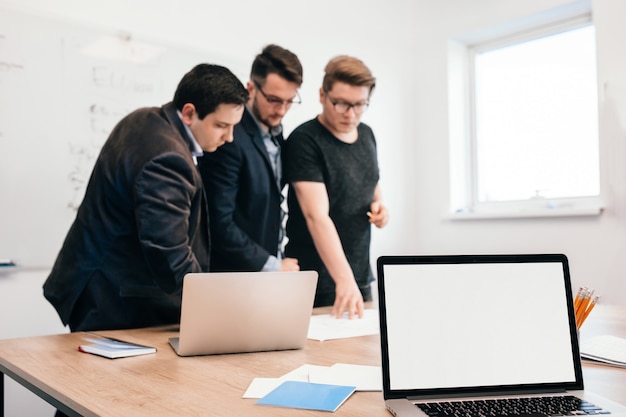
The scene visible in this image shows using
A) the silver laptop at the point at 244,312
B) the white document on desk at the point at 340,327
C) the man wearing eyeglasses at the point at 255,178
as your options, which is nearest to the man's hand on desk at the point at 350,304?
the white document on desk at the point at 340,327

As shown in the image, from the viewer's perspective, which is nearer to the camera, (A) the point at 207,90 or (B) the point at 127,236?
(B) the point at 127,236

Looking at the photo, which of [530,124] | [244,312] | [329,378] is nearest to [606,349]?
[329,378]

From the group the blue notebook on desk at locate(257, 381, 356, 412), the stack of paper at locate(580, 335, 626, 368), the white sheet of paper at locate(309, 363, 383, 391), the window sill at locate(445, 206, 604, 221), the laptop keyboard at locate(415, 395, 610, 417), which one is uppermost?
the window sill at locate(445, 206, 604, 221)

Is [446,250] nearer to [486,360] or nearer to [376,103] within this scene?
[376,103]

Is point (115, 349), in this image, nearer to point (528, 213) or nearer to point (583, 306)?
point (583, 306)

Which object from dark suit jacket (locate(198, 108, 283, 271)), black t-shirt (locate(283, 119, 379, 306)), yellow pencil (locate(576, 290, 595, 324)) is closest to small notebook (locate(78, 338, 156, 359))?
dark suit jacket (locate(198, 108, 283, 271))

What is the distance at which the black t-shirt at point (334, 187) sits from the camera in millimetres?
2260

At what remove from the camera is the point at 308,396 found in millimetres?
896

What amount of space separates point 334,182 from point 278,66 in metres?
0.49

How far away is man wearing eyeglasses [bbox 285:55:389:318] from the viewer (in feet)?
7.30

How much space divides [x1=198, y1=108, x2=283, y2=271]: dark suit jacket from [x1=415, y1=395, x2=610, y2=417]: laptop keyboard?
1257mm

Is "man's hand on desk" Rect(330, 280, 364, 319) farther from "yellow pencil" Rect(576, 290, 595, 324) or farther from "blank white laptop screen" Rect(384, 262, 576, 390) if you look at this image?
"blank white laptop screen" Rect(384, 262, 576, 390)

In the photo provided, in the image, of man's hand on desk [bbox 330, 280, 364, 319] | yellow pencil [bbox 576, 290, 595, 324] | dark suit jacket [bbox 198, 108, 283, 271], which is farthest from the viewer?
dark suit jacket [bbox 198, 108, 283, 271]

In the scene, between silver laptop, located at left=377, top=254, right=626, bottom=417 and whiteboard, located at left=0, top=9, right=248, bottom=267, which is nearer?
silver laptop, located at left=377, top=254, right=626, bottom=417
